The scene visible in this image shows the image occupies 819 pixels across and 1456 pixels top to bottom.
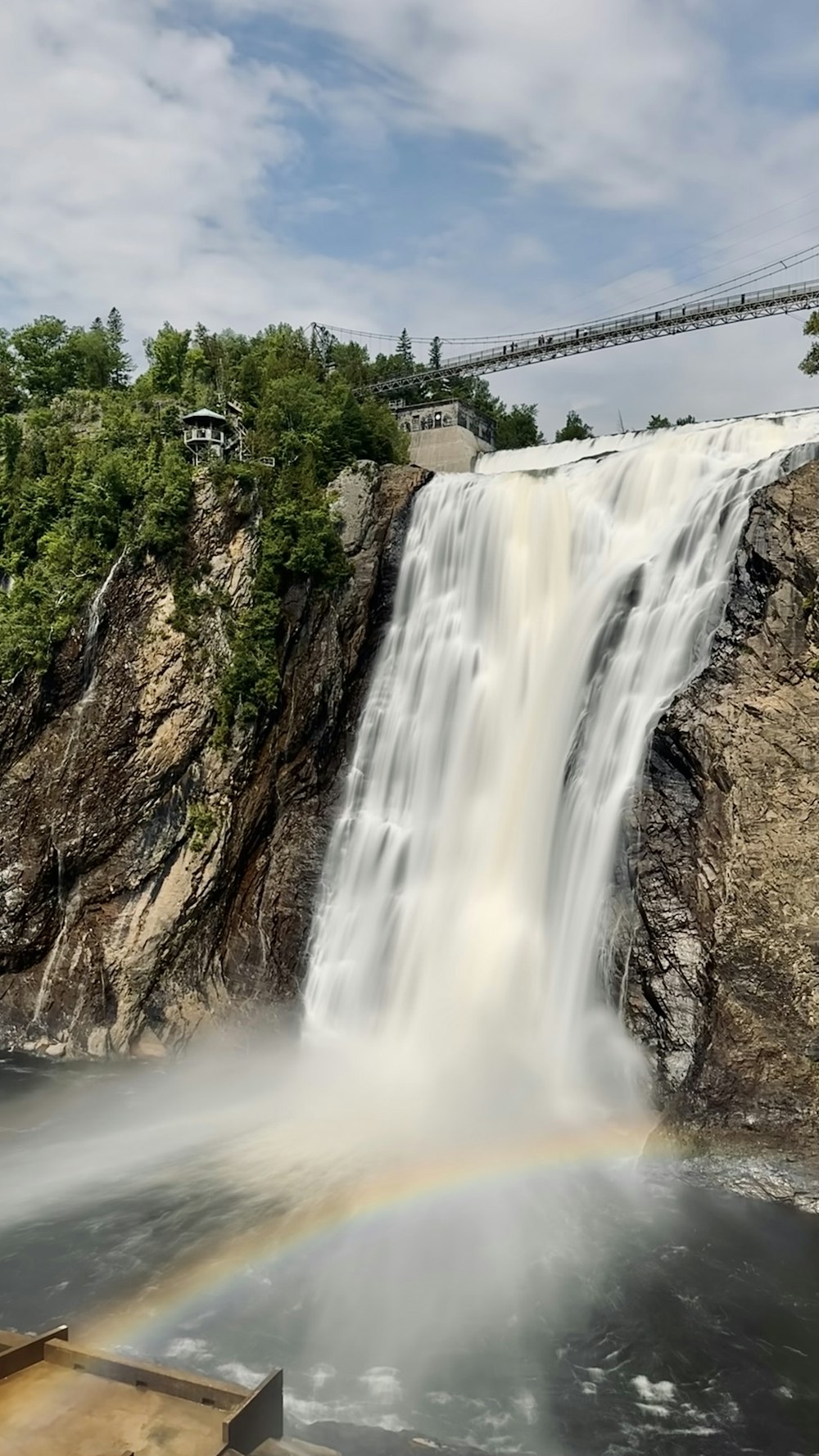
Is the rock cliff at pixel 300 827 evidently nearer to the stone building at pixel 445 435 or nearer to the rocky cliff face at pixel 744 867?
the rocky cliff face at pixel 744 867

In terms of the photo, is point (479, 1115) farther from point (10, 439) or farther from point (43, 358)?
point (43, 358)

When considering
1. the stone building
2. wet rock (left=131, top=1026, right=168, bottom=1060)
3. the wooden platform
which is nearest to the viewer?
the wooden platform

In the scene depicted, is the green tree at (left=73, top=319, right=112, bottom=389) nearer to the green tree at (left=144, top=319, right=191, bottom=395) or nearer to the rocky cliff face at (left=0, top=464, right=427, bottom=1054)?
the green tree at (left=144, top=319, right=191, bottom=395)

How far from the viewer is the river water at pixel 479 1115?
1204 centimetres

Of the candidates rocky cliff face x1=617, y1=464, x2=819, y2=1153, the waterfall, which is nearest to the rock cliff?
rocky cliff face x1=617, y1=464, x2=819, y2=1153

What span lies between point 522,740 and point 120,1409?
16.7 metres

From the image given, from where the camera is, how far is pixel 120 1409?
866 cm

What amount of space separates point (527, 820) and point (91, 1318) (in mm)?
A: 12920

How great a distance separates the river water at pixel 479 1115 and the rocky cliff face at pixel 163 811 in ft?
3.74

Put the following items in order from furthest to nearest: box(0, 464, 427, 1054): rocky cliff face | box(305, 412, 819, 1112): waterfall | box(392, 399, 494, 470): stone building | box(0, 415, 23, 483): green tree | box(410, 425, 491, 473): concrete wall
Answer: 1. box(392, 399, 494, 470): stone building
2. box(410, 425, 491, 473): concrete wall
3. box(0, 415, 23, 483): green tree
4. box(0, 464, 427, 1054): rocky cliff face
5. box(305, 412, 819, 1112): waterfall

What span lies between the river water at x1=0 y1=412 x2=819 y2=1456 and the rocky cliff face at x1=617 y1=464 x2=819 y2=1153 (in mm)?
920

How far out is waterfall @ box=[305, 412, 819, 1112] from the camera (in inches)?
797

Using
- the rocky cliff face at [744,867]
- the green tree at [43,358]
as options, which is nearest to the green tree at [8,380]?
the green tree at [43,358]

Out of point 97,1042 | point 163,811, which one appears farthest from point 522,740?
point 97,1042
